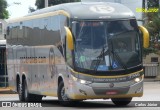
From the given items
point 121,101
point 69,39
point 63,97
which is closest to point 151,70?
point 121,101

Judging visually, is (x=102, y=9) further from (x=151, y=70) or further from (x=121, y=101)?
(x=151, y=70)

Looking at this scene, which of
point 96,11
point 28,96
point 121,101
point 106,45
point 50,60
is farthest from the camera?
point 28,96

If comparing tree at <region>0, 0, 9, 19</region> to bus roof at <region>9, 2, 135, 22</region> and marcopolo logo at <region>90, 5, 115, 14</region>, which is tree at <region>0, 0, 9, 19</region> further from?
marcopolo logo at <region>90, 5, 115, 14</region>

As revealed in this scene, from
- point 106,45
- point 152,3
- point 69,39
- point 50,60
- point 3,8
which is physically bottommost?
point 3,8

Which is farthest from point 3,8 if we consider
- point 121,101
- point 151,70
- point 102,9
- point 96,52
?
point 96,52

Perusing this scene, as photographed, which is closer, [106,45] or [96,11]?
[106,45]

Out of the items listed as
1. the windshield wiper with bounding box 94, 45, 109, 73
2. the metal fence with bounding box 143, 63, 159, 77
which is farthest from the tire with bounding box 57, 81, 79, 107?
the metal fence with bounding box 143, 63, 159, 77

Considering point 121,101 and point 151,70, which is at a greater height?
point 121,101

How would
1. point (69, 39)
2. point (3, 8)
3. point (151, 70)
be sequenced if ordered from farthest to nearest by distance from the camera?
1. point (3, 8)
2. point (151, 70)
3. point (69, 39)

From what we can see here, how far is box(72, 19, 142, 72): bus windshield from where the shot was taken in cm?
2055

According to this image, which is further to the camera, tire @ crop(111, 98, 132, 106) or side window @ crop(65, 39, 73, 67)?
tire @ crop(111, 98, 132, 106)

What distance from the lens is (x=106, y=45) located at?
2075cm

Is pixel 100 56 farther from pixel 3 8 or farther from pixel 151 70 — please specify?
pixel 3 8

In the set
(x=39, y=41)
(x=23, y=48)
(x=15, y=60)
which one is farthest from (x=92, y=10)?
(x=15, y=60)
